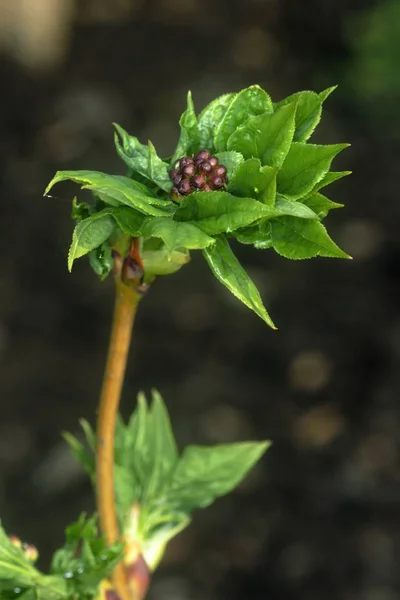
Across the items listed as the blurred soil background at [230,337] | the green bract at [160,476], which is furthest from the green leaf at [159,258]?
the blurred soil background at [230,337]

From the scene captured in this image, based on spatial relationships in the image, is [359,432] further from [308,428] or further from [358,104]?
[358,104]

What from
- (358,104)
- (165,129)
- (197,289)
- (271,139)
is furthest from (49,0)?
(271,139)

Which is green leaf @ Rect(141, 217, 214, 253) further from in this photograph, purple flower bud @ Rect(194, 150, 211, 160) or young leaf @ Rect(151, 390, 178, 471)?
young leaf @ Rect(151, 390, 178, 471)

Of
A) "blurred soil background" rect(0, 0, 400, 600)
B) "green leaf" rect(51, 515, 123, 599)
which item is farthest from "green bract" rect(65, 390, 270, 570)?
"blurred soil background" rect(0, 0, 400, 600)

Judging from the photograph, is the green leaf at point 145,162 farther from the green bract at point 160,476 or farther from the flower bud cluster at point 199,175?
the green bract at point 160,476

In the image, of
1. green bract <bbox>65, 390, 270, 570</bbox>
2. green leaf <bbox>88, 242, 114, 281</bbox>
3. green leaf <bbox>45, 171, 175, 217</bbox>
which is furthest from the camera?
green bract <bbox>65, 390, 270, 570</bbox>

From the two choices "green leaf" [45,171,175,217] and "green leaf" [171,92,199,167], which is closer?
"green leaf" [45,171,175,217]

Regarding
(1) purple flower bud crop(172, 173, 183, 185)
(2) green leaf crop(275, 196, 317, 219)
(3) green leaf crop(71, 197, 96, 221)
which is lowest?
(2) green leaf crop(275, 196, 317, 219)
